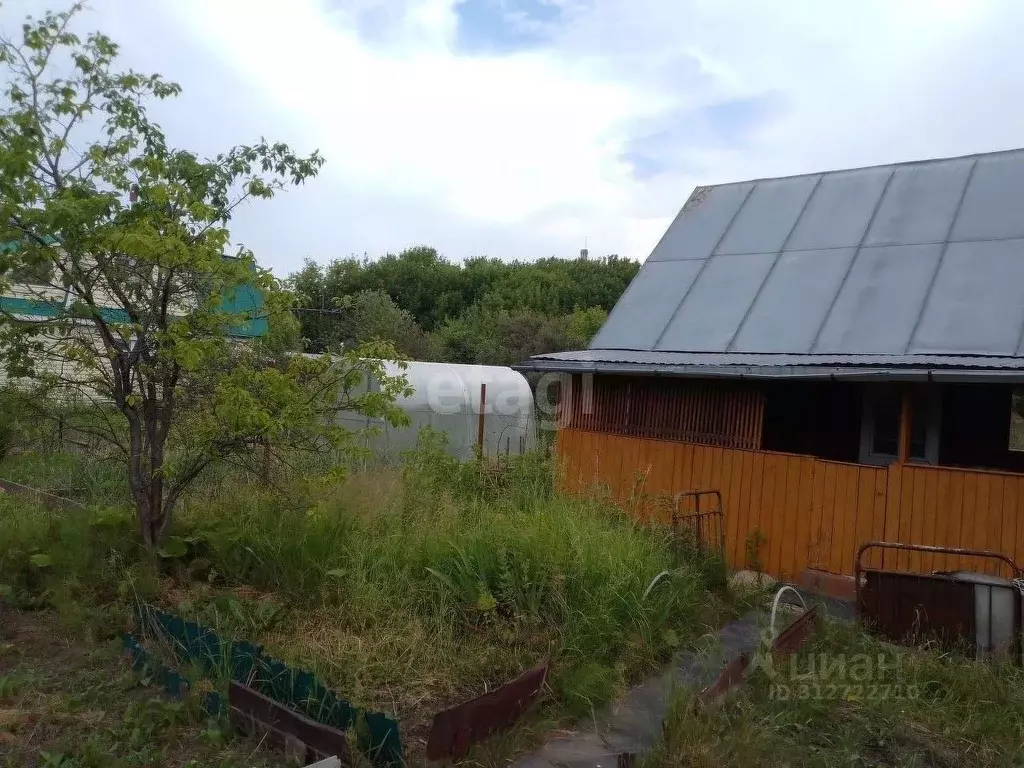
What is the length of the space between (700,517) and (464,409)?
778 centimetres

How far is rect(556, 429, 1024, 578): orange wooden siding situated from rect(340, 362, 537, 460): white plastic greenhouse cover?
440 centimetres

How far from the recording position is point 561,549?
19.3 ft

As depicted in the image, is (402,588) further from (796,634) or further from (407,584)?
(796,634)

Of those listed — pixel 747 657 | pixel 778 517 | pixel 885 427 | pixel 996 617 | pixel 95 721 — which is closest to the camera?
pixel 95 721

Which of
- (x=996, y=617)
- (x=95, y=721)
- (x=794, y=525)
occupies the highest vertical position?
(x=794, y=525)

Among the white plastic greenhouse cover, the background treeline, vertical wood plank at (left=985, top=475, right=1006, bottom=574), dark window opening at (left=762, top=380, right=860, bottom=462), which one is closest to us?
vertical wood plank at (left=985, top=475, right=1006, bottom=574)

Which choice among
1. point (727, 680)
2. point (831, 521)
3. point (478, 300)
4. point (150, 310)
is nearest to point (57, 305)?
point (150, 310)

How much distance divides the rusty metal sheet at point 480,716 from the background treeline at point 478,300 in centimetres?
2073

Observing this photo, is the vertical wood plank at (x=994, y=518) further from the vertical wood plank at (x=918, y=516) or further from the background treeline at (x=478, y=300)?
the background treeline at (x=478, y=300)

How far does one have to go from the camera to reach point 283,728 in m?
3.99

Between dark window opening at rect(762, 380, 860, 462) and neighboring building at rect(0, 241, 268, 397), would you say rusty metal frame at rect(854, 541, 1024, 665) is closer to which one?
dark window opening at rect(762, 380, 860, 462)

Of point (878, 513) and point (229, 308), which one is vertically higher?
point (229, 308)

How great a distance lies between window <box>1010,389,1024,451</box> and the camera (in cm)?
1283

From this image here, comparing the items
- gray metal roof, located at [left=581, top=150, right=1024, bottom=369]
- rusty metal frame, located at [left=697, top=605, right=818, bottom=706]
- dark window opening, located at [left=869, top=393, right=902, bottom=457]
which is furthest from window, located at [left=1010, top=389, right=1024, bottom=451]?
rusty metal frame, located at [left=697, top=605, right=818, bottom=706]
